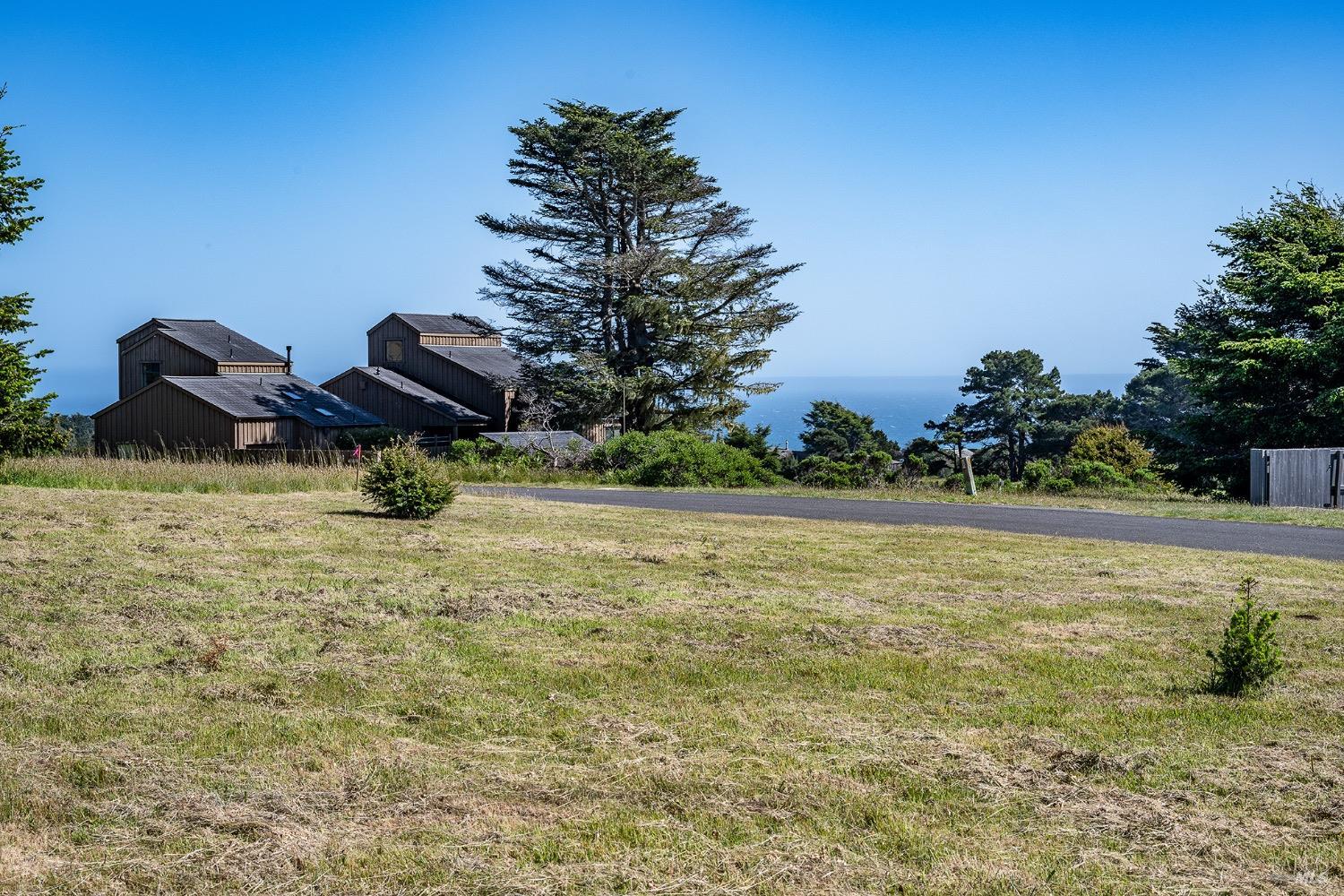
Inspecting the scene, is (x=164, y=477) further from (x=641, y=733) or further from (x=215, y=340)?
(x=215, y=340)

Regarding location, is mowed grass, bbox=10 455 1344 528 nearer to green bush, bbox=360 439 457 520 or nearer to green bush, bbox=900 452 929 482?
green bush, bbox=360 439 457 520

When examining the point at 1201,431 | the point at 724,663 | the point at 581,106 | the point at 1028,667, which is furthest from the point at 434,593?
the point at 581,106

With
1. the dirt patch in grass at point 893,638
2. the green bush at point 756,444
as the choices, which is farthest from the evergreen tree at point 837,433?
the dirt patch in grass at point 893,638

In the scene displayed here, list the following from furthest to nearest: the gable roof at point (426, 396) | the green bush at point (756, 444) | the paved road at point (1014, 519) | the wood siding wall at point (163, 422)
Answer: the gable roof at point (426, 396) < the wood siding wall at point (163, 422) < the green bush at point (756, 444) < the paved road at point (1014, 519)

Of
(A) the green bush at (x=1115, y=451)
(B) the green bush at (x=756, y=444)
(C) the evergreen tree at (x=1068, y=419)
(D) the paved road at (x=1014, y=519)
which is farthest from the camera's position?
(C) the evergreen tree at (x=1068, y=419)

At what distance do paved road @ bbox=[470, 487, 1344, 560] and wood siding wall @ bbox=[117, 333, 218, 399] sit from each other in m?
28.2

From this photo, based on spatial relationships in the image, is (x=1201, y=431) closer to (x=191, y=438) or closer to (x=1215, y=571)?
(x=1215, y=571)

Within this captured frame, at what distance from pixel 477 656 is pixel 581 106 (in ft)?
117

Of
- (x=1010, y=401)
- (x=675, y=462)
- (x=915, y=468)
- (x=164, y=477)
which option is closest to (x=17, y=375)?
(x=164, y=477)

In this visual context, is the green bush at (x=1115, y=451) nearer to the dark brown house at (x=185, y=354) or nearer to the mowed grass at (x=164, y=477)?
the mowed grass at (x=164, y=477)

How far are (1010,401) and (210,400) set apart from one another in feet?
153

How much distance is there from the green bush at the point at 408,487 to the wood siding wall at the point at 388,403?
30.6 metres

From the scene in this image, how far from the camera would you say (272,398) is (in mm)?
42562

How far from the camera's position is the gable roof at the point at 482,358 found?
48344 millimetres
